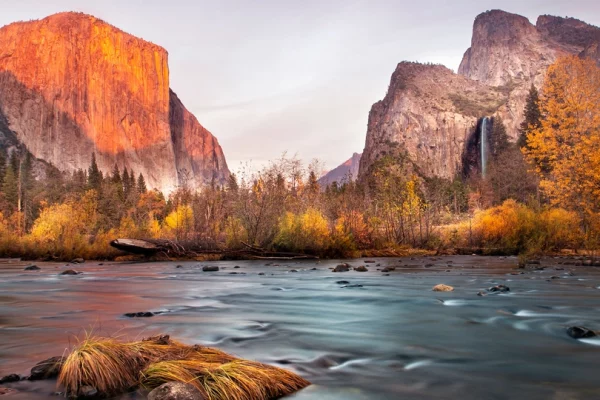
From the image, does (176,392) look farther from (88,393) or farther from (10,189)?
(10,189)

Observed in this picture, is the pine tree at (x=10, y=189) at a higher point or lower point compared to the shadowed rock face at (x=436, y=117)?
lower

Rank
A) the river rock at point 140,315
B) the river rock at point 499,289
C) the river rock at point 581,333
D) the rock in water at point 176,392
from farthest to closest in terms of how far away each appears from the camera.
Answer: the river rock at point 499,289
the river rock at point 140,315
the river rock at point 581,333
the rock in water at point 176,392

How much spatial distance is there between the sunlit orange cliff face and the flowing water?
431 ft

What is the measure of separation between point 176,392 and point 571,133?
77.5 feet

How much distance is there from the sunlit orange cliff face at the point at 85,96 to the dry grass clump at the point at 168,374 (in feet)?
457

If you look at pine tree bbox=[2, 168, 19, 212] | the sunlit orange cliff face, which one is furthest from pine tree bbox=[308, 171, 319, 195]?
the sunlit orange cliff face

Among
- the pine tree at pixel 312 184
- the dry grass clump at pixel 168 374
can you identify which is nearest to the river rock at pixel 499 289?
the dry grass clump at pixel 168 374

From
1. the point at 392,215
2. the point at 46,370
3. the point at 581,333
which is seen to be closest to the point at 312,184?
the point at 392,215

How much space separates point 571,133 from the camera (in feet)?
73.9

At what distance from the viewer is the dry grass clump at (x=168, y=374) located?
397cm

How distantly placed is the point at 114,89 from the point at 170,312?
7050 inches

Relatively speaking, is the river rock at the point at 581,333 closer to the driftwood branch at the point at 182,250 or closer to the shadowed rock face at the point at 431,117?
the driftwood branch at the point at 182,250

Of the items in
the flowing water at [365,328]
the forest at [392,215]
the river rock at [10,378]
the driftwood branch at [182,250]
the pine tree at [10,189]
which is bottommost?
the flowing water at [365,328]

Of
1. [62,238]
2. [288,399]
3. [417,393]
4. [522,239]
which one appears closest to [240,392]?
[288,399]
